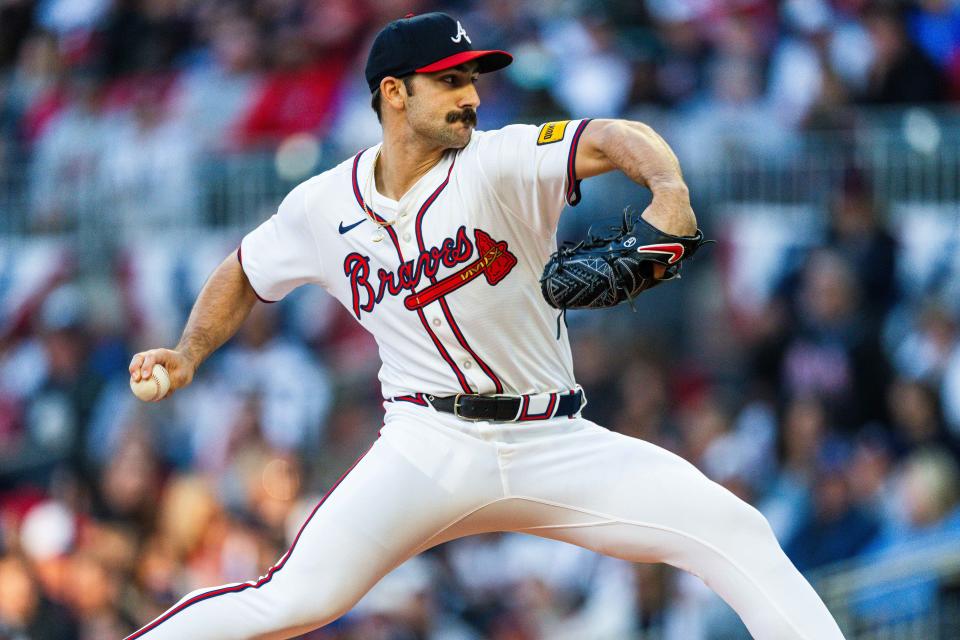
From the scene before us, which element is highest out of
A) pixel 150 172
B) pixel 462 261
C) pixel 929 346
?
pixel 462 261

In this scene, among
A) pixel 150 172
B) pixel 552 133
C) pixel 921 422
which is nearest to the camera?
pixel 552 133

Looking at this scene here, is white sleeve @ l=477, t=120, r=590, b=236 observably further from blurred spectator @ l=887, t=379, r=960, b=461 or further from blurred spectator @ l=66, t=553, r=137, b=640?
blurred spectator @ l=66, t=553, r=137, b=640

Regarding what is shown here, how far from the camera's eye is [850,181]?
→ 8367 millimetres

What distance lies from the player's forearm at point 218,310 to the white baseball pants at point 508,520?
2.32 ft

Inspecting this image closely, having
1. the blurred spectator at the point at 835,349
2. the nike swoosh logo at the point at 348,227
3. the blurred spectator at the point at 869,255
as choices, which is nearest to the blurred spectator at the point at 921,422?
the blurred spectator at the point at 835,349

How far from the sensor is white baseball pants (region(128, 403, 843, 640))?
14.6 ft

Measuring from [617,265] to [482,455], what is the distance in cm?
90

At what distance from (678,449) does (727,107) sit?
2.11 metres

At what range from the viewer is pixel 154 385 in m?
4.65

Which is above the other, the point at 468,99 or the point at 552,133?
the point at 468,99

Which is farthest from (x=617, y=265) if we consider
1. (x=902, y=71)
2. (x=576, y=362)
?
(x=902, y=71)

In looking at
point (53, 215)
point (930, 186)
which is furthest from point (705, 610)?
point (53, 215)

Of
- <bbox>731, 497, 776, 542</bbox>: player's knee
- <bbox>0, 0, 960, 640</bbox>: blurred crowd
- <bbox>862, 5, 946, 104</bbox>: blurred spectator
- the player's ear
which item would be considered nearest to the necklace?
the player's ear

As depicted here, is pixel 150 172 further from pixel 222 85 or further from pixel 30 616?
pixel 30 616
